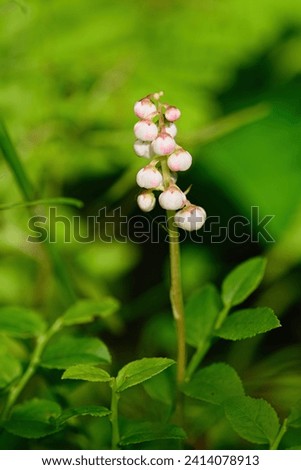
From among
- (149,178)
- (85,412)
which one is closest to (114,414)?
(85,412)

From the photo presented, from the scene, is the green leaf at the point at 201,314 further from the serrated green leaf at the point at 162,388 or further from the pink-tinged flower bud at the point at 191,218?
the pink-tinged flower bud at the point at 191,218

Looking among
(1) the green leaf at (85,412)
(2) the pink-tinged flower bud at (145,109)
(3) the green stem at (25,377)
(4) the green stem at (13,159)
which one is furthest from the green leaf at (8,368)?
(2) the pink-tinged flower bud at (145,109)

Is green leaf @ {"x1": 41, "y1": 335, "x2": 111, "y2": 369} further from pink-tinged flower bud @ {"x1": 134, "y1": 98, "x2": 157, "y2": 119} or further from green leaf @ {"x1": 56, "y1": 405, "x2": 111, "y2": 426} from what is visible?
pink-tinged flower bud @ {"x1": 134, "y1": 98, "x2": 157, "y2": 119}

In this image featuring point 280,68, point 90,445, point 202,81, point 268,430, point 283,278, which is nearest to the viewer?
point 268,430


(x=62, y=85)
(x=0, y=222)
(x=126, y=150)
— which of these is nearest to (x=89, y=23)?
(x=62, y=85)

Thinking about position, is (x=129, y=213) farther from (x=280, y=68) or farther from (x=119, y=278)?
(x=280, y=68)
